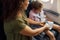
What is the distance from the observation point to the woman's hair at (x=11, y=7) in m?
1.44

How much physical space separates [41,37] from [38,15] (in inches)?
16.9

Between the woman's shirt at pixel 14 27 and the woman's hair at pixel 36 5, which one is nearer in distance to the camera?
the woman's shirt at pixel 14 27

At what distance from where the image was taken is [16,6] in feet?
4.75

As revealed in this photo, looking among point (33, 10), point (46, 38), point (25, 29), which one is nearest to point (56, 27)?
point (46, 38)

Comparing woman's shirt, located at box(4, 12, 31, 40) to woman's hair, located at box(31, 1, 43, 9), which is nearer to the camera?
woman's shirt, located at box(4, 12, 31, 40)

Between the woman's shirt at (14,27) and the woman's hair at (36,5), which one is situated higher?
the woman's hair at (36,5)

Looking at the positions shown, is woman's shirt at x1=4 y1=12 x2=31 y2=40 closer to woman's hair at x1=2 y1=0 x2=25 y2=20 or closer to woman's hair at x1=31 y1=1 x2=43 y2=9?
woman's hair at x1=2 y1=0 x2=25 y2=20

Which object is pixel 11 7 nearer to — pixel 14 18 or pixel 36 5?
pixel 14 18

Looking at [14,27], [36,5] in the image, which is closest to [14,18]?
[14,27]

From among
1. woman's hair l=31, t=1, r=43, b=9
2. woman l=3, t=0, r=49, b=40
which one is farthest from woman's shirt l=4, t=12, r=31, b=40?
woman's hair l=31, t=1, r=43, b=9

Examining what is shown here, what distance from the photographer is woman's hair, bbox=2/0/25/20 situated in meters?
1.44

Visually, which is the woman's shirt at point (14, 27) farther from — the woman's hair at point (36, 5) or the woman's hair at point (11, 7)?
the woman's hair at point (36, 5)

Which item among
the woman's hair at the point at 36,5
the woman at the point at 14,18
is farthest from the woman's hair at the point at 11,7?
the woman's hair at the point at 36,5

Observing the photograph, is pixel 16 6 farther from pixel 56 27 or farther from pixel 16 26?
pixel 56 27
